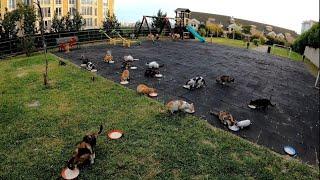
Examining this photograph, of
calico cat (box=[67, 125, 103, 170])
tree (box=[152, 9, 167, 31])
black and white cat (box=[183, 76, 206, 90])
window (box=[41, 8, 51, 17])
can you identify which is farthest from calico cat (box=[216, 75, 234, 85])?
window (box=[41, 8, 51, 17])

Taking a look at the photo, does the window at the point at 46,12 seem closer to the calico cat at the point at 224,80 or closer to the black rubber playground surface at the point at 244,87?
the black rubber playground surface at the point at 244,87

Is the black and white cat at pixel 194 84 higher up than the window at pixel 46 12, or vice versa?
the window at pixel 46 12

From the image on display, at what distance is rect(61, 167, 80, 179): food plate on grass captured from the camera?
23.2ft

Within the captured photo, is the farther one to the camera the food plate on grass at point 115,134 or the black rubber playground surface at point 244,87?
the black rubber playground surface at point 244,87

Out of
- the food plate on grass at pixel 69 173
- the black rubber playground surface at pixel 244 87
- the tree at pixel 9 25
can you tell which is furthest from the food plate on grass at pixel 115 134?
the tree at pixel 9 25

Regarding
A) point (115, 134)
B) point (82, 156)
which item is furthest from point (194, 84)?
point (82, 156)

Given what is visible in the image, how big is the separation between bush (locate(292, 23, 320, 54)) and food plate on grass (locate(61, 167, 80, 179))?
25.4m

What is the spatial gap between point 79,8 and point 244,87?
4877 cm

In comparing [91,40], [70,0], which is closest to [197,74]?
[91,40]

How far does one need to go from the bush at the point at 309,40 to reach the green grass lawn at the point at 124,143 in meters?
21.4

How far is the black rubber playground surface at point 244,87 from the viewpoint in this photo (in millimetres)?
10156

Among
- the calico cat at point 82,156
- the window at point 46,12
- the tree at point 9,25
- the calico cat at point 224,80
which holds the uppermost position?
the window at point 46,12

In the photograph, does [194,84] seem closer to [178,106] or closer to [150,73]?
[150,73]

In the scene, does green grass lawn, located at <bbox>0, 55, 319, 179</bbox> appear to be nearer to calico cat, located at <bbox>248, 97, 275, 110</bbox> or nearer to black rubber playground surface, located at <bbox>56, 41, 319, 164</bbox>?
black rubber playground surface, located at <bbox>56, 41, 319, 164</bbox>
